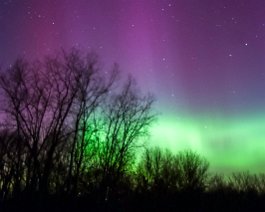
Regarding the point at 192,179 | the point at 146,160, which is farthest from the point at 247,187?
the point at 146,160

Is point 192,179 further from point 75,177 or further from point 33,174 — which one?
point 33,174

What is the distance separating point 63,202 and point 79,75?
12.1 m

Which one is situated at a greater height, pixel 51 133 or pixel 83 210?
pixel 51 133

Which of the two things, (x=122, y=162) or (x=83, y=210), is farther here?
(x=122, y=162)

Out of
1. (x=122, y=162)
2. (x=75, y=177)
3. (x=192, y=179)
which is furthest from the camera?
(x=192, y=179)

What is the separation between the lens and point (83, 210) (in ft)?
88.4

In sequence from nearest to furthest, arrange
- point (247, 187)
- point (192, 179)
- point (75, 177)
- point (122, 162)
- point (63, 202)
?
point (63, 202)
point (75, 177)
point (122, 162)
point (192, 179)
point (247, 187)

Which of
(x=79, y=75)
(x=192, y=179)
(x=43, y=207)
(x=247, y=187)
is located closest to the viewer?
(x=43, y=207)

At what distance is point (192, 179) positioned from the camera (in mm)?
65625

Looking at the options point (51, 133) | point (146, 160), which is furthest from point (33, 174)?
point (146, 160)

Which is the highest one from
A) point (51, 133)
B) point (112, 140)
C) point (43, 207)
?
point (112, 140)

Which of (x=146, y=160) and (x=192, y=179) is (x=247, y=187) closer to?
(x=192, y=179)

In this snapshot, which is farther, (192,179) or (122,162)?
(192,179)

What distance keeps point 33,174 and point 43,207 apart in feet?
36.8
